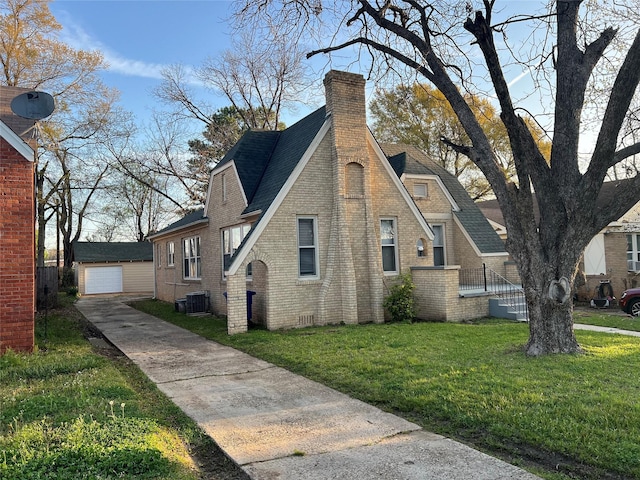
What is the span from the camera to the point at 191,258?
64.5 ft

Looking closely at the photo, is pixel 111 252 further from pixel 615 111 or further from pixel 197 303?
pixel 615 111

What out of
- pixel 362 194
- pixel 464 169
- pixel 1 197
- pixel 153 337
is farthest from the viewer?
pixel 464 169

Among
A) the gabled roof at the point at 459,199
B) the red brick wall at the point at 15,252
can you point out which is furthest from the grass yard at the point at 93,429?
the gabled roof at the point at 459,199

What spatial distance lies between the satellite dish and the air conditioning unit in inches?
336

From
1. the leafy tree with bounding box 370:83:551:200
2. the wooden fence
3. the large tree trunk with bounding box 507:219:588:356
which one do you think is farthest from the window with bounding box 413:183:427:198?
the wooden fence

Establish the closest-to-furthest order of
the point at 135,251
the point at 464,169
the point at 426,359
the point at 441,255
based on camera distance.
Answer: the point at 426,359 → the point at 441,255 → the point at 464,169 → the point at 135,251

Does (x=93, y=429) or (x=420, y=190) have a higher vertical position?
(x=420, y=190)

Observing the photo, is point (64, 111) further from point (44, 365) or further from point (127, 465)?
point (127, 465)

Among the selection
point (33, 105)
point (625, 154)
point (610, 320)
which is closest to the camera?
point (625, 154)

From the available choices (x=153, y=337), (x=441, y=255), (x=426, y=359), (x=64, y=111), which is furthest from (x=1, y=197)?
(x=64, y=111)

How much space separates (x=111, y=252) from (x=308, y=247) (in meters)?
28.6

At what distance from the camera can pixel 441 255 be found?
18.9 m

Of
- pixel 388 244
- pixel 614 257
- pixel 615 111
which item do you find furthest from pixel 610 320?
pixel 615 111

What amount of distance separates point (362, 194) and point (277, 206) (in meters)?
2.70
